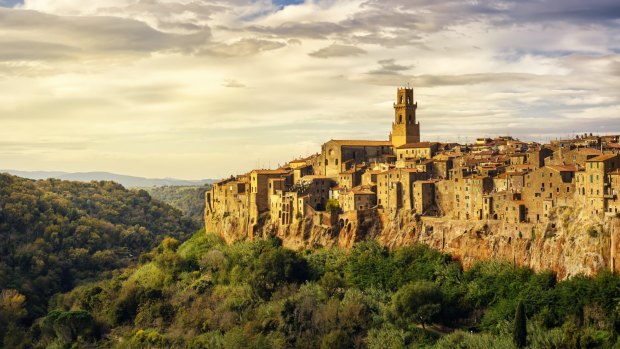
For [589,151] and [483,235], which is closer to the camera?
[483,235]

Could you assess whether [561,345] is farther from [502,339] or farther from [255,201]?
[255,201]

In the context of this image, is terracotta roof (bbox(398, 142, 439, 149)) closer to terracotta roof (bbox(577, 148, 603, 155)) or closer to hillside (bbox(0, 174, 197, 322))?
terracotta roof (bbox(577, 148, 603, 155))

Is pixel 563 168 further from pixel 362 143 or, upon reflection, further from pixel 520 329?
pixel 362 143

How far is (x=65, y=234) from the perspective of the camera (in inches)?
3676

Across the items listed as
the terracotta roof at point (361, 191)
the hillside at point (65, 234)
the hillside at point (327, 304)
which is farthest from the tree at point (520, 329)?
the hillside at point (65, 234)

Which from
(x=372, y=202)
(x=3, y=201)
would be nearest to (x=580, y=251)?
(x=372, y=202)

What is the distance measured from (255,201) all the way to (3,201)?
4163 centimetres

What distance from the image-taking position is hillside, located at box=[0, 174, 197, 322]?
81.2 metres

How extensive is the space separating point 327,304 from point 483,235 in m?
11.8

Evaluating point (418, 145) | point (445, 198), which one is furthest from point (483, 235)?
point (418, 145)

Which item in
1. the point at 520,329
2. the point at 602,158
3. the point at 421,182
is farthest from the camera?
the point at 421,182

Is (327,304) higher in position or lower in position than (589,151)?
lower

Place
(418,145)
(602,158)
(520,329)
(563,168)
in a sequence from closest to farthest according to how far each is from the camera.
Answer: (520,329) < (602,158) < (563,168) < (418,145)

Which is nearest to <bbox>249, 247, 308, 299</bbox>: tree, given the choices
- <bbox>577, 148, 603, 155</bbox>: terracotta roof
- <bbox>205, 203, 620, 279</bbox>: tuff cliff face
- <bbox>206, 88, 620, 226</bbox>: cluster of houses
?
<bbox>205, 203, 620, 279</bbox>: tuff cliff face
